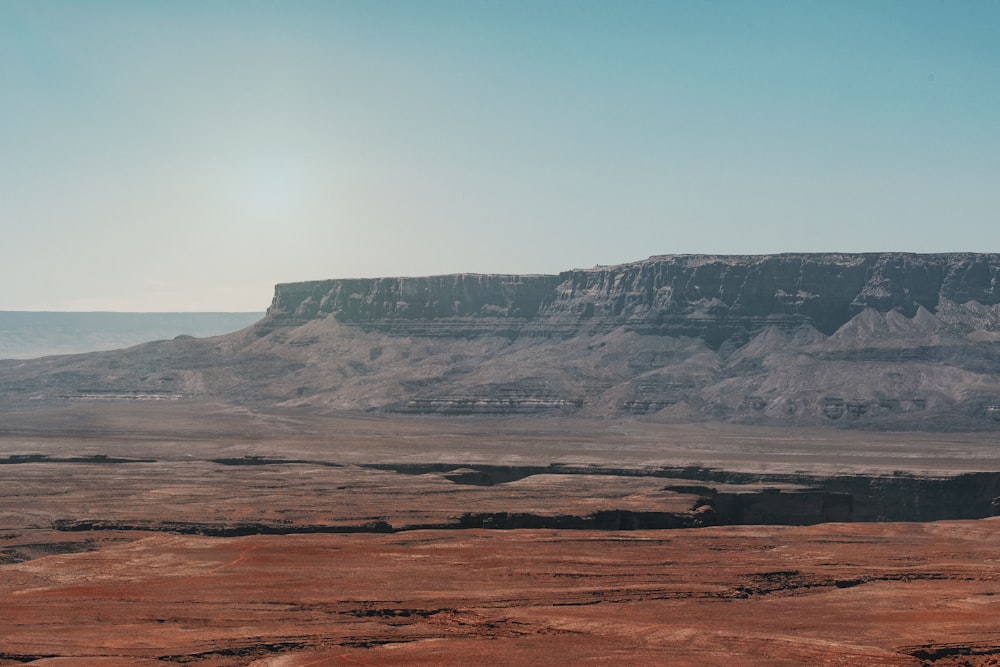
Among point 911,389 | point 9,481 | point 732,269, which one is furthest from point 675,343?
point 9,481

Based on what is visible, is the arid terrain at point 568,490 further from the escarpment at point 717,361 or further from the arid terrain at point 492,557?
the escarpment at point 717,361

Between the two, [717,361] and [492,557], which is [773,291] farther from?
[492,557]

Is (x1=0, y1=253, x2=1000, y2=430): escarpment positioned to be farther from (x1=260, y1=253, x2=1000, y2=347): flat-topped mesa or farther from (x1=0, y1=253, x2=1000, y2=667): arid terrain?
(x1=0, y1=253, x2=1000, y2=667): arid terrain

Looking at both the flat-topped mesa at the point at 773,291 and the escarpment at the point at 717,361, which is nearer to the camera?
the escarpment at the point at 717,361

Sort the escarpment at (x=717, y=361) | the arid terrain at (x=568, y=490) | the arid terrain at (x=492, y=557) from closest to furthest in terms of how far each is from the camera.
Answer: the arid terrain at (x=492, y=557) < the arid terrain at (x=568, y=490) < the escarpment at (x=717, y=361)

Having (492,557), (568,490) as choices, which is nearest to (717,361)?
(568,490)

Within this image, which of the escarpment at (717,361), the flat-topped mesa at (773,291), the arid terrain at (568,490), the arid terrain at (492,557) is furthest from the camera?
the flat-topped mesa at (773,291)

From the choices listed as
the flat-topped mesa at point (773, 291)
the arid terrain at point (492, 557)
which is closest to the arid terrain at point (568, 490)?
the arid terrain at point (492, 557)

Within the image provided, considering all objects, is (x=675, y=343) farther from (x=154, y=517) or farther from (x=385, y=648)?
(x=385, y=648)
